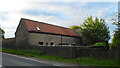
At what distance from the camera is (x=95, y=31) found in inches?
1490

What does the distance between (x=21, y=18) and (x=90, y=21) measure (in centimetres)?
2081

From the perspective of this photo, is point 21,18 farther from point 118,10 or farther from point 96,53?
point 118,10

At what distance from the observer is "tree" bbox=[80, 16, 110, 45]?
37.0m

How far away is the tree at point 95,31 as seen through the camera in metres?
37.0

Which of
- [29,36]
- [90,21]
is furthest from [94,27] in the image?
[29,36]

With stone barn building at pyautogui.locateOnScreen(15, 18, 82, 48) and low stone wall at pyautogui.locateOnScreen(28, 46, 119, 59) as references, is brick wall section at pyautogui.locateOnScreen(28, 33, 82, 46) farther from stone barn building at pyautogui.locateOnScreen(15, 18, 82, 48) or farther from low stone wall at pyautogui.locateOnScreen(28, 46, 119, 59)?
low stone wall at pyautogui.locateOnScreen(28, 46, 119, 59)

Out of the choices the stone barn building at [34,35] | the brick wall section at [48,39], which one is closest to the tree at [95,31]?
the brick wall section at [48,39]

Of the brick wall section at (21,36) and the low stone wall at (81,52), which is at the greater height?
the brick wall section at (21,36)

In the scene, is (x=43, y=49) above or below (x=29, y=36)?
below

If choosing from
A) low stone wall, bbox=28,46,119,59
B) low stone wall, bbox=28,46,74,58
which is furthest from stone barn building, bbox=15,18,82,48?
low stone wall, bbox=28,46,74,58

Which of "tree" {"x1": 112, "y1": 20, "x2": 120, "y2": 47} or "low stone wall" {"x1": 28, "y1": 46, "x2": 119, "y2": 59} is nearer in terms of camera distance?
"tree" {"x1": 112, "y1": 20, "x2": 120, "y2": 47}

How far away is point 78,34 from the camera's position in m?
43.3

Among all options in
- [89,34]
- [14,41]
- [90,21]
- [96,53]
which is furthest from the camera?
[90,21]

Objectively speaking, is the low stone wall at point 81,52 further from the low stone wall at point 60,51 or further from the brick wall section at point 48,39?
the brick wall section at point 48,39
